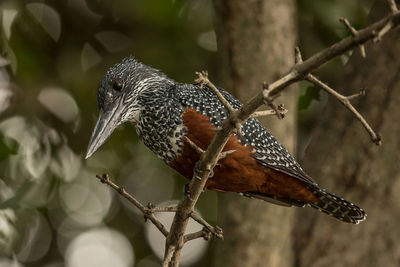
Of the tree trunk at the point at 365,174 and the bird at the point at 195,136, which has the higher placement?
the tree trunk at the point at 365,174

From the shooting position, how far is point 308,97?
5504 millimetres

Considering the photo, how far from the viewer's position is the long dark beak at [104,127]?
3486 millimetres

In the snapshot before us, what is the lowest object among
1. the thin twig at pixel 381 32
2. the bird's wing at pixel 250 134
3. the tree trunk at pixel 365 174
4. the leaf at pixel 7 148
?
the leaf at pixel 7 148

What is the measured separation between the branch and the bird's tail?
4.41 ft

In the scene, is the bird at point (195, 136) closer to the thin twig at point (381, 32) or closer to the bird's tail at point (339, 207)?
the bird's tail at point (339, 207)

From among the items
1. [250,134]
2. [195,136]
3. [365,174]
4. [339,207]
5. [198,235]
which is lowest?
[198,235]

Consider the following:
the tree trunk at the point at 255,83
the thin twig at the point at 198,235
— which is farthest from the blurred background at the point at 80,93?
the thin twig at the point at 198,235

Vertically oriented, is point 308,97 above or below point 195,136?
above

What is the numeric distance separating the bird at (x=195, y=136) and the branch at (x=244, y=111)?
0.73 m

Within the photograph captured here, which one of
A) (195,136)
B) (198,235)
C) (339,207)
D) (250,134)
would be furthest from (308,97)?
(198,235)

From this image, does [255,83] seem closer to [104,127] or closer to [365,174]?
[365,174]

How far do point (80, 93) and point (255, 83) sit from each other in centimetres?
173

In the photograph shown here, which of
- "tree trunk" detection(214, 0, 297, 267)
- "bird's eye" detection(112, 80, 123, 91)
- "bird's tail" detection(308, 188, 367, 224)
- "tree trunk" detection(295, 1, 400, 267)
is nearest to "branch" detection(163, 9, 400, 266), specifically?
"bird's eye" detection(112, 80, 123, 91)

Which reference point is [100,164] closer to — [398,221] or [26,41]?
[26,41]
